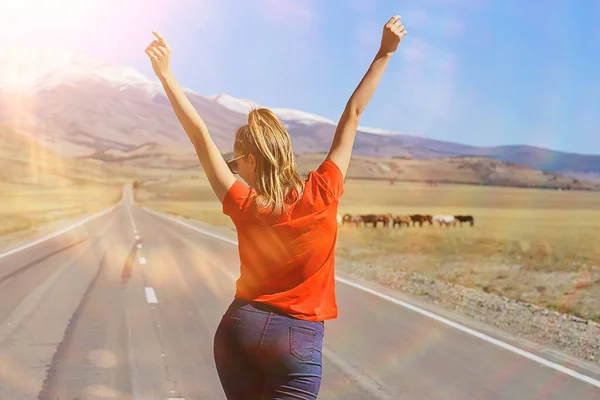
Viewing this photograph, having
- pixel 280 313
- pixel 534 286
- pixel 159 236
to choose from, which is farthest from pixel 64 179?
pixel 280 313

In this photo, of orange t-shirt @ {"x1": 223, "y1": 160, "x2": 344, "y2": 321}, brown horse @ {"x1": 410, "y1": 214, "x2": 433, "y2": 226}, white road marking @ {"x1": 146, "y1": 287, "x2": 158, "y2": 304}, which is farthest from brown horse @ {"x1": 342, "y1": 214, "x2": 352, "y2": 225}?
orange t-shirt @ {"x1": 223, "y1": 160, "x2": 344, "y2": 321}

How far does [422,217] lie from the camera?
48094 mm

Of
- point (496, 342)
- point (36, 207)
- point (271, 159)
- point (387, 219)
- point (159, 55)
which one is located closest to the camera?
point (271, 159)

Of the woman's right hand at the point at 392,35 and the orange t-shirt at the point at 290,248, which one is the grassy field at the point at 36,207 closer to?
the woman's right hand at the point at 392,35

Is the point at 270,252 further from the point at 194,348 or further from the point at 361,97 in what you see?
the point at 194,348

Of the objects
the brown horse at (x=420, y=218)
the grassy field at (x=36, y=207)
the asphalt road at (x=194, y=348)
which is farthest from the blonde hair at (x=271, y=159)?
the brown horse at (x=420, y=218)

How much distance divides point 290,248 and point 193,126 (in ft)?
1.69

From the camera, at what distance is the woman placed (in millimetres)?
2734

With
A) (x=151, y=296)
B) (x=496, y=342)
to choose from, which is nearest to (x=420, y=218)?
(x=151, y=296)

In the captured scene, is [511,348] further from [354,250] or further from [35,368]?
[354,250]

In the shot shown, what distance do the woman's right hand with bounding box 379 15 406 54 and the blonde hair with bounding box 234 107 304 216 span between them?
65cm

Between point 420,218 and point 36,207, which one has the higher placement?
point 420,218

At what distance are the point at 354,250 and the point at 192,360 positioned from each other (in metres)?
20.2

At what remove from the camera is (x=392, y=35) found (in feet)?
Result: 10.3
